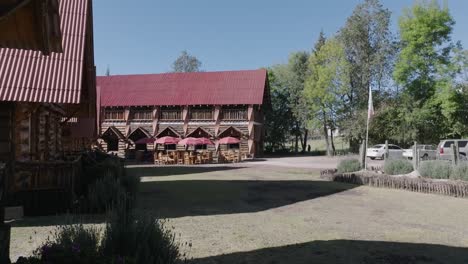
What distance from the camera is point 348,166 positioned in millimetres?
20984

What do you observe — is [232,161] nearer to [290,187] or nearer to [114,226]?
[290,187]

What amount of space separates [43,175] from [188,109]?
32523 millimetres

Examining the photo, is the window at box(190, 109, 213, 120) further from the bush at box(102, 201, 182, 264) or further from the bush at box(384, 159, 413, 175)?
the bush at box(102, 201, 182, 264)

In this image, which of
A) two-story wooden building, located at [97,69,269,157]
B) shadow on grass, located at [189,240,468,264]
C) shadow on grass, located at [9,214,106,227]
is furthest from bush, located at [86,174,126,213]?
two-story wooden building, located at [97,69,269,157]

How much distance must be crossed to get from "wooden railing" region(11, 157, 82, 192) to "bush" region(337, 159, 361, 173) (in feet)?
48.9

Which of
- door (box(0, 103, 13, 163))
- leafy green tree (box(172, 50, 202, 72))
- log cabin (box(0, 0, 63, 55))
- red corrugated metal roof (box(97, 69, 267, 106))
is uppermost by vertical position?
leafy green tree (box(172, 50, 202, 72))

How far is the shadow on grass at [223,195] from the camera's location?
34.0 ft

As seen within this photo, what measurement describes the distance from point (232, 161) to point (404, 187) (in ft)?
69.6

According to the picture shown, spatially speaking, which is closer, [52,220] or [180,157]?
[52,220]

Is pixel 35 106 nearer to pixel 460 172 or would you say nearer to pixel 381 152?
pixel 460 172

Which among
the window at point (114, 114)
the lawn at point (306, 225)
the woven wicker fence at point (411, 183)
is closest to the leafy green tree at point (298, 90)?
the window at point (114, 114)

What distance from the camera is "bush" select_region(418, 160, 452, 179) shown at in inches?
660

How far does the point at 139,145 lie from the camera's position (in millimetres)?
42781

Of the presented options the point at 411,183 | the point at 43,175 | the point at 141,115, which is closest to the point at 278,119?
the point at 141,115
